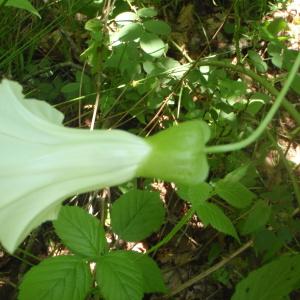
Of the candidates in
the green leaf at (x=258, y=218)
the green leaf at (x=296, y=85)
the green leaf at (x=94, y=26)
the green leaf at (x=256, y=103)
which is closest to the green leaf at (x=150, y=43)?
the green leaf at (x=94, y=26)

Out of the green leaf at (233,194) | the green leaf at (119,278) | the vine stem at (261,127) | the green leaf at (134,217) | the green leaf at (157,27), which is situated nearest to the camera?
the vine stem at (261,127)

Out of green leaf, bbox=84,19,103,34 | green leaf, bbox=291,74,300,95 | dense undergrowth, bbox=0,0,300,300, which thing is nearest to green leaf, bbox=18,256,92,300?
dense undergrowth, bbox=0,0,300,300

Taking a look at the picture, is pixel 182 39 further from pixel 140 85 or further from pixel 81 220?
pixel 81 220

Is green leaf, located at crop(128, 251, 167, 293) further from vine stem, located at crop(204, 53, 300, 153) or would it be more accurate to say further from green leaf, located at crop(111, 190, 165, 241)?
vine stem, located at crop(204, 53, 300, 153)

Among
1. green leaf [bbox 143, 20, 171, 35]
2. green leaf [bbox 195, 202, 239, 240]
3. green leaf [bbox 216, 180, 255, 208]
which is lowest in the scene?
green leaf [bbox 195, 202, 239, 240]

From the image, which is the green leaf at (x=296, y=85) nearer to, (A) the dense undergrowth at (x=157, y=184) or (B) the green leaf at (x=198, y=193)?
(A) the dense undergrowth at (x=157, y=184)

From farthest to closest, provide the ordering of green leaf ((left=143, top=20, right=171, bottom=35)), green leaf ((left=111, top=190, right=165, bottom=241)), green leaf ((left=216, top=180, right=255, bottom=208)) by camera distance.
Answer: green leaf ((left=143, top=20, right=171, bottom=35)) < green leaf ((left=111, top=190, right=165, bottom=241)) < green leaf ((left=216, top=180, right=255, bottom=208))

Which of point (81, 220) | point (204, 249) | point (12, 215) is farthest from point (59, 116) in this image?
point (204, 249)
